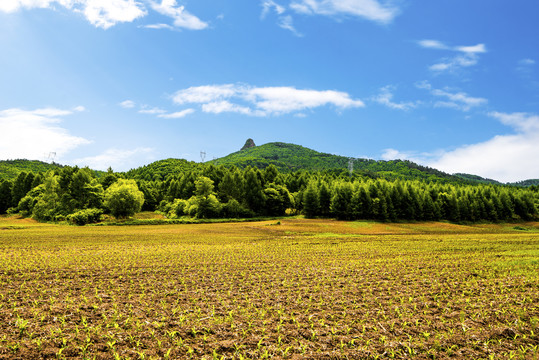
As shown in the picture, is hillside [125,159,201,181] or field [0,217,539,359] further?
hillside [125,159,201,181]

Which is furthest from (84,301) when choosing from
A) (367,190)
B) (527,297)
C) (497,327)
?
(367,190)

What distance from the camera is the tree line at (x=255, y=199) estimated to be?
79000mm

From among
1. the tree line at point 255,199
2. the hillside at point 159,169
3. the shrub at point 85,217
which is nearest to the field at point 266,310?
the shrub at point 85,217

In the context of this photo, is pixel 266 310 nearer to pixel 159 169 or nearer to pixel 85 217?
pixel 85 217

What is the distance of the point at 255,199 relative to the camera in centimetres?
9125

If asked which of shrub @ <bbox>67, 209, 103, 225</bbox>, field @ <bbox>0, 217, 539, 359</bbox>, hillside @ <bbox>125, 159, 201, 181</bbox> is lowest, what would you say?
shrub @ <bbox>67, 209, 103, 225</bbox>

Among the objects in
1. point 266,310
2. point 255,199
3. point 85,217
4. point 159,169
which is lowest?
point 85,217

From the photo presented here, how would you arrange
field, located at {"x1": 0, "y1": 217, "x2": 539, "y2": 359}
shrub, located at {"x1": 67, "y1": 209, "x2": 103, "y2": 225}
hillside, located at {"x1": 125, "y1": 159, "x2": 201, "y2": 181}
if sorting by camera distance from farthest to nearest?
hillside, located at {"x1": 125, "y1": 159, "x2": 201, "y2": 181} < shrub, located at {"x1": 67, "y1": 209, "x2": 103, "y2": 225} < field, located at {"x1": 0, "y1": 217, "x2": 539, "y2": 359}

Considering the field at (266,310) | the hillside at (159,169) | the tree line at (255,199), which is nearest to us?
the field at (266,310)

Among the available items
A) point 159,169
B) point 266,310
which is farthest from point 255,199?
point 159,169

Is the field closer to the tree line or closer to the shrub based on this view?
the shrub

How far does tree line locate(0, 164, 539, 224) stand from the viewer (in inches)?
3110

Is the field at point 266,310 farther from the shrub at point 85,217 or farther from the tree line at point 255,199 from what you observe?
the tree line at point 255,199

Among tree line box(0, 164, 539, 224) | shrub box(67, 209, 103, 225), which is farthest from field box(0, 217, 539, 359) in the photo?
tree line box(0, 164, 539, 224)
